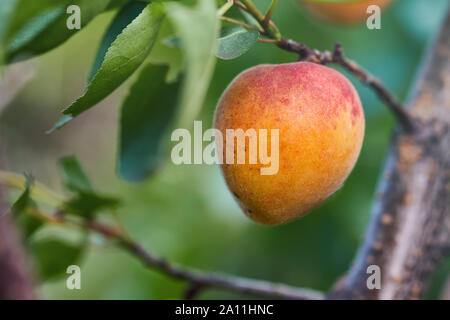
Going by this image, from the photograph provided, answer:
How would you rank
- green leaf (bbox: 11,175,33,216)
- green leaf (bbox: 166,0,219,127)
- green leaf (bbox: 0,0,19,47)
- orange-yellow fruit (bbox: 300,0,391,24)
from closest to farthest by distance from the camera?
green leaf (bbox: 166,0,219,127), green leaf (bbox: 0,0,19,47), green leaf (bbox: 11,175,33,216), orange-yellow fruit (bbox: 300,0,391,24)

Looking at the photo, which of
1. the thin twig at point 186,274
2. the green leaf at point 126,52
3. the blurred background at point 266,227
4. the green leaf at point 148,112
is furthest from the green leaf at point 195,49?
the blurred background at point 266,227

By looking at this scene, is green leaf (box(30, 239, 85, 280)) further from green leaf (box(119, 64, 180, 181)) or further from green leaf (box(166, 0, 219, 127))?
green leaf (box(166, 0, 219, 127))

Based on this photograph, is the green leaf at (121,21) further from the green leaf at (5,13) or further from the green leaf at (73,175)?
the green leaf at (73,175)

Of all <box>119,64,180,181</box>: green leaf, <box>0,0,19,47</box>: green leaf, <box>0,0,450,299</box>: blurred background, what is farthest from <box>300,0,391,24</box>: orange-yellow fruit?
<box>0,0,19,47</box>: green leaf

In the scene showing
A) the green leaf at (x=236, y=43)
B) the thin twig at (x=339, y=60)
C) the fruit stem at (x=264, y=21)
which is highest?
the fruit stem at (x=264, y=21)

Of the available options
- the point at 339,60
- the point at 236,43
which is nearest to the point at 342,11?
the point at 339,60
